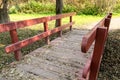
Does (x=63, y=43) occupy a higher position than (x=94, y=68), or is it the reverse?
(x=94, y=68)

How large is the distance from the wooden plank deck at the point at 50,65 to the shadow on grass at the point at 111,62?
0.87m

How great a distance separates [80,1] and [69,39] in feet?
38.3

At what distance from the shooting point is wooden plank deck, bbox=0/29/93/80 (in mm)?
3756

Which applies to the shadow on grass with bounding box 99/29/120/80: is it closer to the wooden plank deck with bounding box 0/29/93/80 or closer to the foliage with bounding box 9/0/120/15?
the wooden plank deck with bounding box 0/29/93/80

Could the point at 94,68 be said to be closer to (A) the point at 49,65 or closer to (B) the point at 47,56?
(A) the point at 49,65

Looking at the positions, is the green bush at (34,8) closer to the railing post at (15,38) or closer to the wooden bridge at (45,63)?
the wooden bridge at (45,63)

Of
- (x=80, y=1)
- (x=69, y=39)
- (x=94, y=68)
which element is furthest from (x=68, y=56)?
(x=80, y=1)

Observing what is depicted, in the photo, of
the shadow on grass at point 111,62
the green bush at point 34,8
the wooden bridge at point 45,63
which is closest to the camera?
the wooden bridge at point 45,63

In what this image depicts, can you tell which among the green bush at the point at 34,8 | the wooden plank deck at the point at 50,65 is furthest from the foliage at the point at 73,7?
the wooden plank deck at the point at 50,65

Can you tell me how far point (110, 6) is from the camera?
51.5 ft

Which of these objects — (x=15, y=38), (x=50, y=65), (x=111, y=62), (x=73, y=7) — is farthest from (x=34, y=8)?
(x=50, y=65)

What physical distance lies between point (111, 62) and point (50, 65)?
2.47 metres

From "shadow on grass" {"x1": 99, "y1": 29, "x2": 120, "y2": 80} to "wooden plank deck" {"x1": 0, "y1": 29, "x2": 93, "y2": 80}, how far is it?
87 cm

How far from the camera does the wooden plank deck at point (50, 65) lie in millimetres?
3756
